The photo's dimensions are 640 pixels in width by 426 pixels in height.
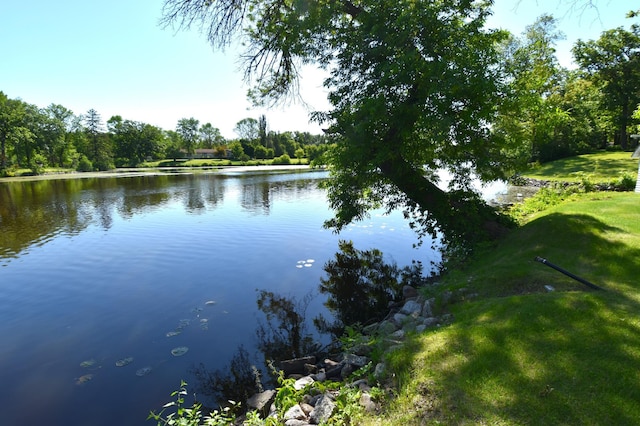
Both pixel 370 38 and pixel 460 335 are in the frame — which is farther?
pixel 370 38

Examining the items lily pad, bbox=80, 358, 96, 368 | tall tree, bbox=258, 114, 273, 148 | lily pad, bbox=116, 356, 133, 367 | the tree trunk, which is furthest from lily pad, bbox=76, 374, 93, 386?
tall tree, bbox=258, 114, 273, 148

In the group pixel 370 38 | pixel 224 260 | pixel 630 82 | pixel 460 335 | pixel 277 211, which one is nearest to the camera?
pixel 460 335

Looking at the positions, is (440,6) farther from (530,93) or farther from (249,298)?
(249,298)

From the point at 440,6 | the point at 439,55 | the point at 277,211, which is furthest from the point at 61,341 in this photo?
the point at 277,211

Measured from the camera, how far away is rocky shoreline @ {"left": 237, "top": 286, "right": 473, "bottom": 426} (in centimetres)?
445

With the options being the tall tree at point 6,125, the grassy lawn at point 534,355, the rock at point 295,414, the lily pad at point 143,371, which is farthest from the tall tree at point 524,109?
the tall tree at point 6,125

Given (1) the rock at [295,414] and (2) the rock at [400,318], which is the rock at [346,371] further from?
(2) the rock at [400,318]

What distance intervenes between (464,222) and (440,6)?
6.78 m

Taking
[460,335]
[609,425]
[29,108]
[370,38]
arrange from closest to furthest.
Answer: [609,425] < [460,335] < [370,38] < [29,108]

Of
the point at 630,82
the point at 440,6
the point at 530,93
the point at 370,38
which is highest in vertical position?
the point at 630,82

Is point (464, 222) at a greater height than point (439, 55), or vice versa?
point (439, 55)

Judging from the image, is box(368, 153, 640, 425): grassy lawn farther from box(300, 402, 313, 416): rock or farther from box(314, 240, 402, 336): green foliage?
box(314, 240, 402, 336): green foliage

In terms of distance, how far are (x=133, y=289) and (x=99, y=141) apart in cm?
9711

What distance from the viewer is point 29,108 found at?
75.0 metres
